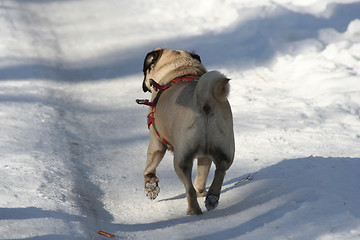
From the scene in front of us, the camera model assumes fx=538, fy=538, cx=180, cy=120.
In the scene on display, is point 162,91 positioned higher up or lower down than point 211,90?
lower down

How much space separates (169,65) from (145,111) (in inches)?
117

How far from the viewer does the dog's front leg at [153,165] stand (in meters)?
5.57

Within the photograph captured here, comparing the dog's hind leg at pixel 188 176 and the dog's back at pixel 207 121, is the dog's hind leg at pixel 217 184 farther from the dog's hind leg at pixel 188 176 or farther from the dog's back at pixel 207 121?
the dog's hind leg at pixel 188 176

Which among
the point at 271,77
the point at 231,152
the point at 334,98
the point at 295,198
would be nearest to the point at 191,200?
the point at 231,152

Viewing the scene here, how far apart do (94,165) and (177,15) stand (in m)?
8.56

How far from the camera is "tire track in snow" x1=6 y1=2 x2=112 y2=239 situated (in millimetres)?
5270

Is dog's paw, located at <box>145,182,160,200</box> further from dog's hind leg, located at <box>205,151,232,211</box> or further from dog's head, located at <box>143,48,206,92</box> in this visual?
dog's head, located at <box>143,48,206,92</box>

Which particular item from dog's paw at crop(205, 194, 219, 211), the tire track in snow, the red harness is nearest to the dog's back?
dog's paw at crop(205, 194, 219, 211)

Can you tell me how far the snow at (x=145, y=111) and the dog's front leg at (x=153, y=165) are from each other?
0.19m

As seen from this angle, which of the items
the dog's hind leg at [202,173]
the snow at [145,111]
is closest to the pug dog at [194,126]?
the snow at [145,111]

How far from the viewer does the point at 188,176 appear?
194 inches

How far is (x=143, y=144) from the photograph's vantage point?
757 cm

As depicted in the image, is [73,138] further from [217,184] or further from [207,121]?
[207,121]

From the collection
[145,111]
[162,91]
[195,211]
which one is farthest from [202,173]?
[145,111]
